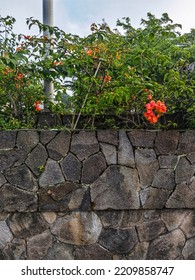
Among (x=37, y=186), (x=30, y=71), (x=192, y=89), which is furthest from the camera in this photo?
(x=30, y=71)

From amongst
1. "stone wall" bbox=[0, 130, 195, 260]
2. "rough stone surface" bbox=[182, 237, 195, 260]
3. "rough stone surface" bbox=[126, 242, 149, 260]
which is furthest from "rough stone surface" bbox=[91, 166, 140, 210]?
"rough stone surface" bbox=[182, 237, 195, 260]

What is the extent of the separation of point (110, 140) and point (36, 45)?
124 cm

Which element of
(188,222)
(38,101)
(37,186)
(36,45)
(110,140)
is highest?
(36,45)

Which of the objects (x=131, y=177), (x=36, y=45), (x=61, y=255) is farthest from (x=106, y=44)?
(x=61, y=255)

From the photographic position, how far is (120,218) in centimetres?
336

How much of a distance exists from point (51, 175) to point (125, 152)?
647 mm

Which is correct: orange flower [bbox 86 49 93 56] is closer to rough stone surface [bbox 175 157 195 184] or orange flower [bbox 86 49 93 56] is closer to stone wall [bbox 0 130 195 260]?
stone wall [bbox 0 130 195 260]

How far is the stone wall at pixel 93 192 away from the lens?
10.8ft

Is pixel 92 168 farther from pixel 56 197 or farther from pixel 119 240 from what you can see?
pixel 119 240

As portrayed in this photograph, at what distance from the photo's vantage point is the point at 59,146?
3.31m

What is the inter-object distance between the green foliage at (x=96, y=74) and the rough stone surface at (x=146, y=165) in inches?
16.7

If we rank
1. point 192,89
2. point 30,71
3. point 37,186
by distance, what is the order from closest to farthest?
1. point 37,186
2. point 192,89
3. point 30,71

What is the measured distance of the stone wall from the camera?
3.29 meters

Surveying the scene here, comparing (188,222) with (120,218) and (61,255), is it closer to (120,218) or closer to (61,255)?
(120,218)
